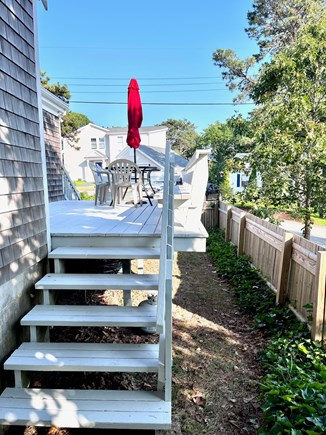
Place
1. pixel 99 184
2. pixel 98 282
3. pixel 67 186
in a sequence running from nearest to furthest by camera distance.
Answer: pixel 98 282 → pixel 99 184 → pixel 67 186

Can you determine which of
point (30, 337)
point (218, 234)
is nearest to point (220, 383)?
point (30, 337)

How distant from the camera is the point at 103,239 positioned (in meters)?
3.29

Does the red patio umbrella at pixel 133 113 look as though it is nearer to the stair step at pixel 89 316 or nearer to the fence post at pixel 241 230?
the fence post at pixel 241 230

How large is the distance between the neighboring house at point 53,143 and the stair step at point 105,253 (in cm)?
450

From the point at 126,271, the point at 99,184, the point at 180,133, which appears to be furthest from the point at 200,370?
the point at 180,133

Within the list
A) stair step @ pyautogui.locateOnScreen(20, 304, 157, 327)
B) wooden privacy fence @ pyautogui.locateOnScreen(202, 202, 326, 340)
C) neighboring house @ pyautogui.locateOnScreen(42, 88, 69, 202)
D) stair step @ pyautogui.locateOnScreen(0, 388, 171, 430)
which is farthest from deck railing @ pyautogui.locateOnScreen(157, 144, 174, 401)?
neighboring house @ pyautogui.locateOnScreen(42, 88, 69, 202)

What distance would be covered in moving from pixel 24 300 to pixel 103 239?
95cm

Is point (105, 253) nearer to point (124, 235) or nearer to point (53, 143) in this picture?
point (124, 235)

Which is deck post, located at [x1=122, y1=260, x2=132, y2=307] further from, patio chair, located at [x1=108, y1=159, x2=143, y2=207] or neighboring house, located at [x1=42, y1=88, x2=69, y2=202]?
neighboring house, located at [x1=42, y1=88, x2=69, y2=202]

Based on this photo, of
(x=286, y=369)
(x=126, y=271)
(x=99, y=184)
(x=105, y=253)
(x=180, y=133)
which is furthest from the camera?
(x=180, y=133)

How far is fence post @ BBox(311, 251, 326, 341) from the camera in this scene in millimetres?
3203

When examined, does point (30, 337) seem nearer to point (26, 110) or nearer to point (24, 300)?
point (24, 300)

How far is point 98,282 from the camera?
290cm

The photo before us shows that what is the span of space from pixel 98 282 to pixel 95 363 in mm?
773
